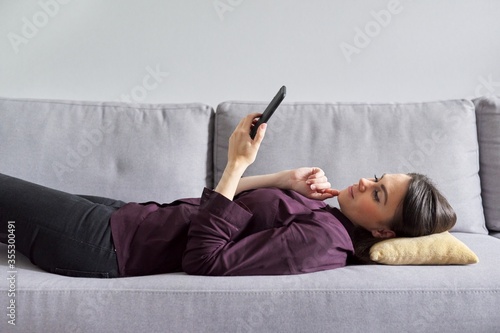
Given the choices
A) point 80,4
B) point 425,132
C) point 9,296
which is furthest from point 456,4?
point 9,296

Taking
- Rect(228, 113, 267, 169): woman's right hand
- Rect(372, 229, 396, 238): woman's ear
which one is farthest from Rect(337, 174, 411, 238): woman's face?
Rect(228, 113, 267, 169): woman's right hand

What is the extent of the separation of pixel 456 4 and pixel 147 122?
151 centimetres

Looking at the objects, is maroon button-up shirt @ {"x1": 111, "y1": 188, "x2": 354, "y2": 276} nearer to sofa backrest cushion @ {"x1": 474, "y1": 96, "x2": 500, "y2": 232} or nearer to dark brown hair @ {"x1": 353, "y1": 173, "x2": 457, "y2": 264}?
dark brown hair @ {"x1": 353, "y1": 173, "x2": 457, "y2": 264}

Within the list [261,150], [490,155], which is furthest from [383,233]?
[490,155]

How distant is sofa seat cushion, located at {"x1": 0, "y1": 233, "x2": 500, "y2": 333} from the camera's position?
3.94 feet

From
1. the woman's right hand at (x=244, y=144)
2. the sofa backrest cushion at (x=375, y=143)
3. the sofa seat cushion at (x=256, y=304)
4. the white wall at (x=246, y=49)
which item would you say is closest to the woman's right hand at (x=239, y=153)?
the woman's right hand at (x=244, y=144)

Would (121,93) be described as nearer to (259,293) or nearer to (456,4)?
(259,293)

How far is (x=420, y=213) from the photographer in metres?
1.39

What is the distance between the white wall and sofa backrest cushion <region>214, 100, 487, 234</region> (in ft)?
1.27

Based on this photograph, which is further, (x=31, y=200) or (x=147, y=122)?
(x=147, y=122)

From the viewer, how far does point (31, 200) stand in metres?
1.39

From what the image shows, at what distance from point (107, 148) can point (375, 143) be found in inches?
39.2

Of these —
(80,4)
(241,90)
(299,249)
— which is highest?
(80,4)

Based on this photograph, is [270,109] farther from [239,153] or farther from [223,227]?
[223,227]
